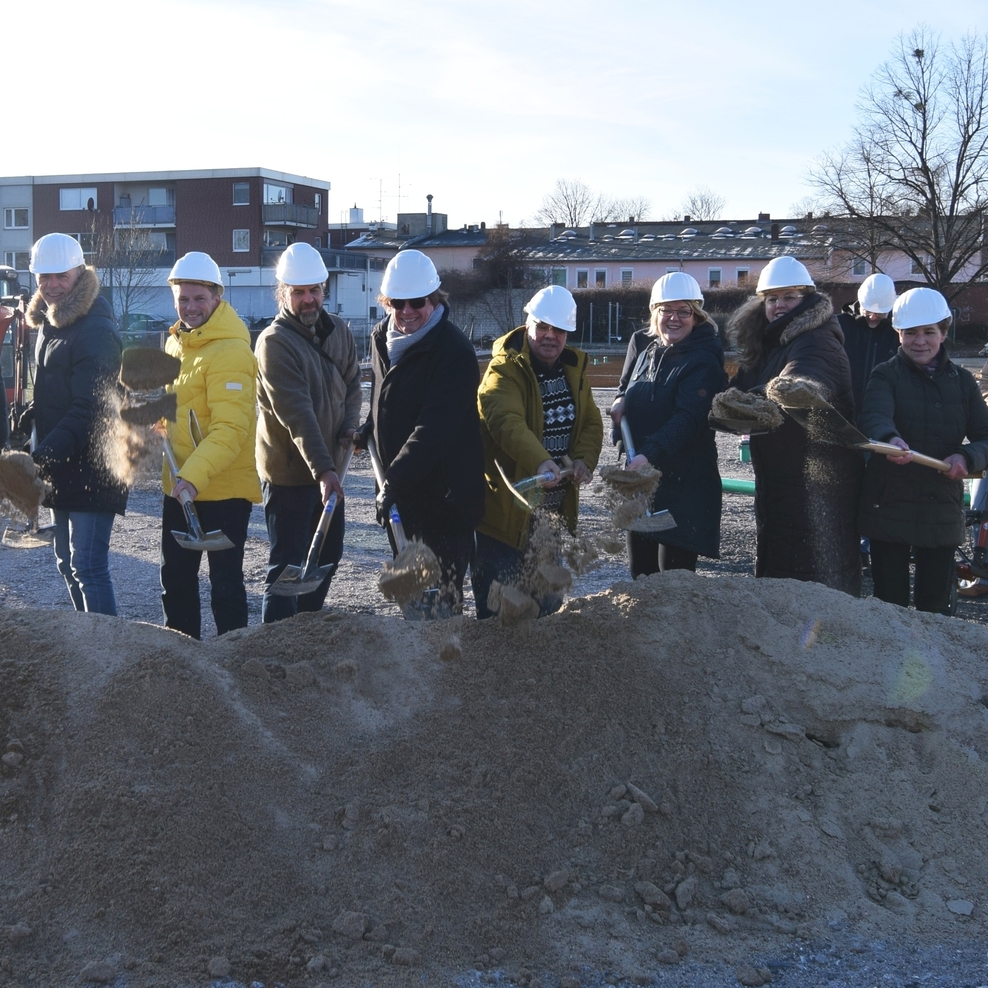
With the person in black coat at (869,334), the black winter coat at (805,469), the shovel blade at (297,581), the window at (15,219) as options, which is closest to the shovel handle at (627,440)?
the black winter coat at (805,469)

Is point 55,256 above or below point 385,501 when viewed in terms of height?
above

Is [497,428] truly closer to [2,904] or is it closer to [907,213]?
[2,904]

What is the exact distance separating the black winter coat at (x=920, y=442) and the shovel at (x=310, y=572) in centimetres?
231

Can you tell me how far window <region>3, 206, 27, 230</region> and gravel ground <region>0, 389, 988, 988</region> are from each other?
44127 millimetres

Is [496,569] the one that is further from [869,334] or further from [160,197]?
[160,197]

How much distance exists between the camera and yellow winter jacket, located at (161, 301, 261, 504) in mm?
4562

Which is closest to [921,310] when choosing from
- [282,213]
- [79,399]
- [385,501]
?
[385,501]

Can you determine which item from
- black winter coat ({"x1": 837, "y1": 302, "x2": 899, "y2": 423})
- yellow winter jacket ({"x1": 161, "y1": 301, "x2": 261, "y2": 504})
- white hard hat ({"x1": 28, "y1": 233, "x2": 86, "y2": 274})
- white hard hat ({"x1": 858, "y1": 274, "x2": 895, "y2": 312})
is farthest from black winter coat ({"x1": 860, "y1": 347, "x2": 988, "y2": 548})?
white hard hat ({"x1": 28, "y1": 233, "x2": 86, "y2": 274})

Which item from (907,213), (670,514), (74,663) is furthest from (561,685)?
(907,213)

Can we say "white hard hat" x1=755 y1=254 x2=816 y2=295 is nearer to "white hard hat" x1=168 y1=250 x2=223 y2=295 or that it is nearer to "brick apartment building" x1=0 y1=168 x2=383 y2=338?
"white hard hat" x1=168 y1=250 x2=223 y2=295

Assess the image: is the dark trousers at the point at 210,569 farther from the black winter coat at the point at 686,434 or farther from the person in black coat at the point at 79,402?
the black winter coat at the point at 686,434

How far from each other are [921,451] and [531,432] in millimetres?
1697

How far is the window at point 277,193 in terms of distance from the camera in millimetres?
49438

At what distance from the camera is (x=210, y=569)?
4535 millimetres
